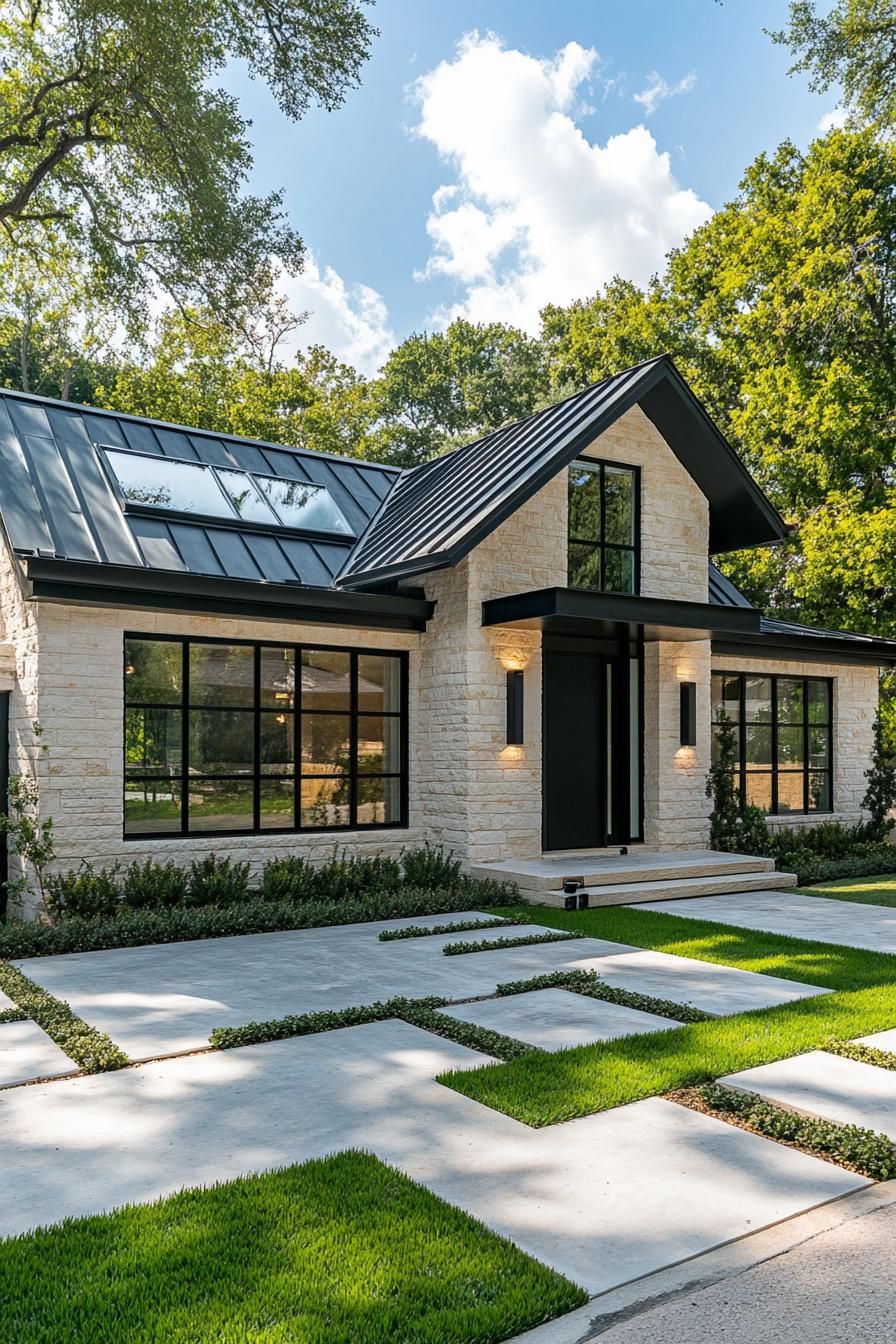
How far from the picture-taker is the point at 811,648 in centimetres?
1441

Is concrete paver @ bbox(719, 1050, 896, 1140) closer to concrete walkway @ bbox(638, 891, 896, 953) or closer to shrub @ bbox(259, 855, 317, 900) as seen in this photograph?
concrete walkway @ bbox(638, 891, 896, 953)

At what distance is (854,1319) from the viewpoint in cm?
292

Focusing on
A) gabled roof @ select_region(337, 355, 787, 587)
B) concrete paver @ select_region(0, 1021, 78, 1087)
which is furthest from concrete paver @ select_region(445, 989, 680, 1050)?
gabled roof @ select_region(337, 355, 787, 587)

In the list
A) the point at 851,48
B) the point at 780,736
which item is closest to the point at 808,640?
the point at 780,736

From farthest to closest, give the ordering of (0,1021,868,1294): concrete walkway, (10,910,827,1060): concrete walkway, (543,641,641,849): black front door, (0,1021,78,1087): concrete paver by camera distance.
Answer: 1. (543,641,641,849): black front door
2. (10,910,827,1060): concrete walkway
3. (0,1021,78,1087): concrete paver
4. (0,1021,868,1294): concrete walkway

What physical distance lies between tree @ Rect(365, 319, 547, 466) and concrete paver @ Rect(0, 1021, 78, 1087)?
35.0 meters

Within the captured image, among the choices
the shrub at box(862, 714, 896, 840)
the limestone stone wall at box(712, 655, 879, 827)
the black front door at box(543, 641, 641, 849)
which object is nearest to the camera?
the black front door at box(543, 641, 641, 849)

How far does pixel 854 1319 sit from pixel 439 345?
41.7 meters

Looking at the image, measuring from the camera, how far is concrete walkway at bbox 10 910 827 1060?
6.01 metres

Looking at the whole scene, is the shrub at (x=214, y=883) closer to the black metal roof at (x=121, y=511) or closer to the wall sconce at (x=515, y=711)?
the black metal roof at (x=121, y=511)

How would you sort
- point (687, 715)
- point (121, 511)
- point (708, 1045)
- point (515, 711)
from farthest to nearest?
point (687, 715), point (515, 711), point (121, 511), point (708, 1045)

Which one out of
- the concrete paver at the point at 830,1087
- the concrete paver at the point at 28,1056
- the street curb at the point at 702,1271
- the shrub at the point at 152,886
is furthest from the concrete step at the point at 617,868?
the street curb at the point at 702,1271

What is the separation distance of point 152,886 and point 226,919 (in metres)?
0.86

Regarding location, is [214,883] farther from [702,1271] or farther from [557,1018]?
[702,1271]
